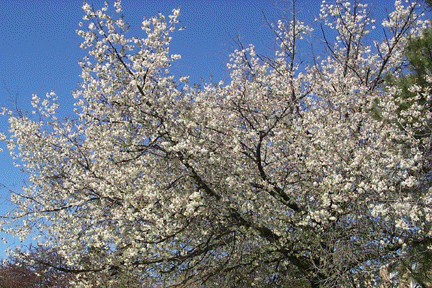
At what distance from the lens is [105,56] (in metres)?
6.57

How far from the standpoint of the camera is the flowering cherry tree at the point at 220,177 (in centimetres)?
661

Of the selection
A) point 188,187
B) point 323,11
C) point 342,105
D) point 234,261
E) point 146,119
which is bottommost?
point 234,261

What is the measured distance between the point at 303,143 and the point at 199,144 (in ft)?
8.08

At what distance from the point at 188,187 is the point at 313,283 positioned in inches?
146

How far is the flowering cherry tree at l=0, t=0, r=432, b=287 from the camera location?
21.7 feet

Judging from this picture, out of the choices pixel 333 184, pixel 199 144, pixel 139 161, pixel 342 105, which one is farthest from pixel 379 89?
pixel 139 161

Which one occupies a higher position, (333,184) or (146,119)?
(146,119)

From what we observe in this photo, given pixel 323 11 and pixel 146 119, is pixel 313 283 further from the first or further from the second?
pixel 323 11

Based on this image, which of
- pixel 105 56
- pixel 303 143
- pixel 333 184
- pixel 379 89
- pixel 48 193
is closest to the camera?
pixel 105 56

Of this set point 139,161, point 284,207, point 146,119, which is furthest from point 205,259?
point 146,119

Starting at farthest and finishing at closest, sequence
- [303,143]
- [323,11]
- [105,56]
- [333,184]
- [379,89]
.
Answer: [323,11]
[379,89]
[303,143]
[333,184]
[105,56]

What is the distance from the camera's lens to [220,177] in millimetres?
7238

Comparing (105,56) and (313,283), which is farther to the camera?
(313,283)

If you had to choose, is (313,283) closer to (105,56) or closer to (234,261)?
(234,261)
